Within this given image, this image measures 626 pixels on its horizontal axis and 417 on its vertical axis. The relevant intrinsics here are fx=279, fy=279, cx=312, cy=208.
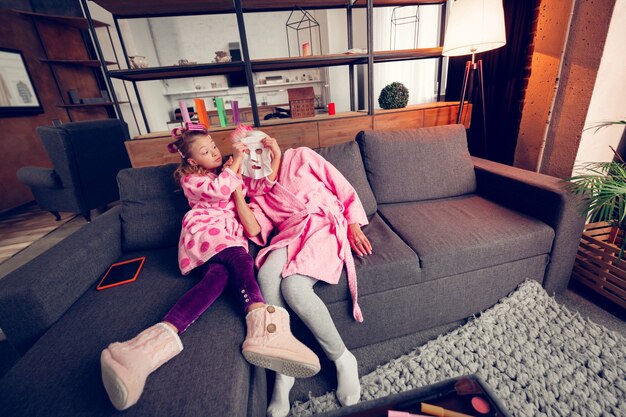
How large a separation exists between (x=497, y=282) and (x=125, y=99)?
6.36m

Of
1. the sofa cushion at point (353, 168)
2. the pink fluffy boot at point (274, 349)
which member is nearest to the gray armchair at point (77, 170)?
the sofa cushion at point (353, 168)

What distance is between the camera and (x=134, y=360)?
72cm

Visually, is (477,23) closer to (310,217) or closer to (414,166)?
(414,166)

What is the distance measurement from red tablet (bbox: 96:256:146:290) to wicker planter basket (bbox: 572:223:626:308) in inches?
87.1

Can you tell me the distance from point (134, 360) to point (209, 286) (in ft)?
1.08

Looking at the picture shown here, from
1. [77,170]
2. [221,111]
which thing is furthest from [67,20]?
[221,111]

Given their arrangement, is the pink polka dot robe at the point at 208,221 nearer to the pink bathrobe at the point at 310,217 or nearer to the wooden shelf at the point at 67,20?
the pink bathrobe at the point at 310,217

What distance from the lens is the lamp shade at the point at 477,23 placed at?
160 centimetres

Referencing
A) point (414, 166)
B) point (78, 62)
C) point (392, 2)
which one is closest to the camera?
point (414, 166)

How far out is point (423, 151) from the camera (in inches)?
67.1

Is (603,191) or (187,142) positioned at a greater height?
(187,142)

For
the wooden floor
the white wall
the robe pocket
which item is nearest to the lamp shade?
the white wall

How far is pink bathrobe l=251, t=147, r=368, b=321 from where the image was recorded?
3.66 ft

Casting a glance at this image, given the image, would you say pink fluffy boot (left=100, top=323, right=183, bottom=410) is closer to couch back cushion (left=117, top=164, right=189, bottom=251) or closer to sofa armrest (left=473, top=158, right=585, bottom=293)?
couch back cushion (left=117, top=164, right=189, bottom=251)
